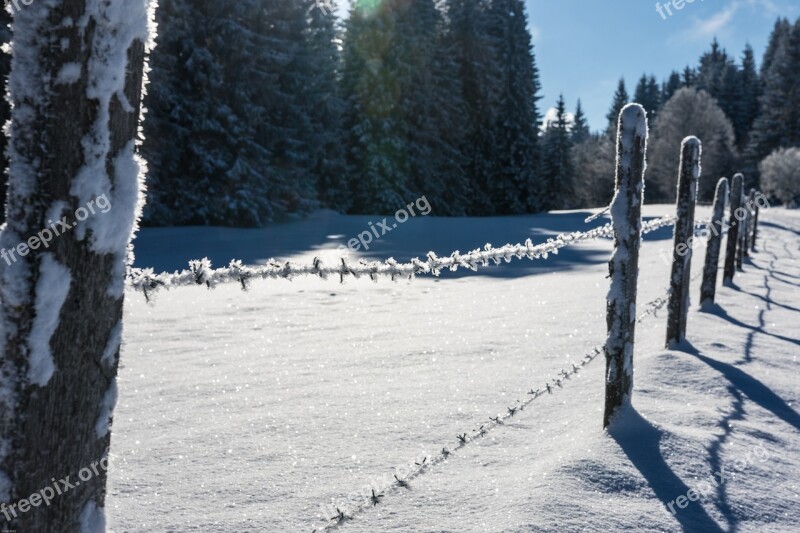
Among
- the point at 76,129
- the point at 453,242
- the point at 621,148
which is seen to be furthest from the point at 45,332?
the point at 453,242

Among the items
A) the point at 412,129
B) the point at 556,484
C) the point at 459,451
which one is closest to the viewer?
the point at 556,484

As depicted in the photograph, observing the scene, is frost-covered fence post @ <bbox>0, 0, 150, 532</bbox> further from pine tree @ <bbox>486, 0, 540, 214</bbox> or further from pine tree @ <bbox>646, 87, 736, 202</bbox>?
pine tree @ <bbox>646, 87, 736, 202</bbox>

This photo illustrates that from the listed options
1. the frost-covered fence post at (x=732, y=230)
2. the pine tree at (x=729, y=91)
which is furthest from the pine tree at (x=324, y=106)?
the pine tree at (x=729, y=91)

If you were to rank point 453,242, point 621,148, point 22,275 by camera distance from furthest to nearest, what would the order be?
1. point 453,242
2. point 621,148
3. point 22,275

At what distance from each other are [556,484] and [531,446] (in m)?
0.49

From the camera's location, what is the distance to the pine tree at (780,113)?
163ft

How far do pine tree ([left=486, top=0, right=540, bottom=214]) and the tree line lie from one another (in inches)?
3.2

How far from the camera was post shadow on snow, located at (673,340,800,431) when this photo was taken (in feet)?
9.64

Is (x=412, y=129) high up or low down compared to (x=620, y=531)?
up

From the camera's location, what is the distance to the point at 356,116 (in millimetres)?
26750

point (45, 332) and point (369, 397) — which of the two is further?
point (369, 397)

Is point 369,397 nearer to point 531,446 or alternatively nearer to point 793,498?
point 531,446

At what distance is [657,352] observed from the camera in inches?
148

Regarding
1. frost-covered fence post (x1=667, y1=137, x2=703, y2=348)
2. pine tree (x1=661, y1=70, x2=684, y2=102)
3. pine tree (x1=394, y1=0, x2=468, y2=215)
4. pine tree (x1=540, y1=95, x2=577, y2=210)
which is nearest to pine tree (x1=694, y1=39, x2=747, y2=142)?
pine tree (x1=661, y1=70, x2=684, y2=102)
